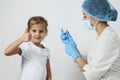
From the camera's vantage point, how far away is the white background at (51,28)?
1.77 m

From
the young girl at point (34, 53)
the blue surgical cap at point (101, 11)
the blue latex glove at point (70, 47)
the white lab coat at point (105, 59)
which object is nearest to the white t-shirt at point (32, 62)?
the young girl at point (34, 53)

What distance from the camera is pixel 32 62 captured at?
1.55 metres

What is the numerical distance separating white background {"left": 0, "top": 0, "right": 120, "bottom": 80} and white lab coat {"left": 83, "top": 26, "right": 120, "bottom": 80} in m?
0.44

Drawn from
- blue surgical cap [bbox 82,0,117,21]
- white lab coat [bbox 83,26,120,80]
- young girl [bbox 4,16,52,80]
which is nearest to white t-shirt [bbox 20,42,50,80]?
young girl [bbox 4,16,52,80]

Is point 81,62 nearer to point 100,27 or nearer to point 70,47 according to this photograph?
point 70,47

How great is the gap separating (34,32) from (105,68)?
0.52 meters

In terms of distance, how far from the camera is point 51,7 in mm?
1832

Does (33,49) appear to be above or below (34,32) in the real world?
below

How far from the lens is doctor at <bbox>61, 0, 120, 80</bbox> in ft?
4.38

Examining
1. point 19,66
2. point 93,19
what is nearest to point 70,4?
point 93,19

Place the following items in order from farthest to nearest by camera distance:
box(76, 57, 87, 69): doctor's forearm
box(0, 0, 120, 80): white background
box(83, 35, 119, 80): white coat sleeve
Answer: box(0, 0, 120, 80): white background → box(76, 57, 87, 69): doctor's forearm → box(83, 35, 119, 80): white coat sleeve

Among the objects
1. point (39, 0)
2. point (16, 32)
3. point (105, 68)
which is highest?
point (39, 0)

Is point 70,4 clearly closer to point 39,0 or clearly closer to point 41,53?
point 39,0

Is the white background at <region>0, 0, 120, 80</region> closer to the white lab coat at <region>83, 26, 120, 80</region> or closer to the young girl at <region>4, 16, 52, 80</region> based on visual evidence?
the young girl at <region>4, 16, 52, 80</region>
